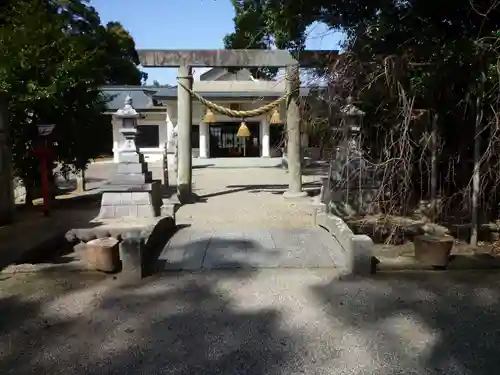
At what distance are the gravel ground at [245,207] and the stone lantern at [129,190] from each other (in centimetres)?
A: 71

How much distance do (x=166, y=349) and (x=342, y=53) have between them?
4841 millimetres

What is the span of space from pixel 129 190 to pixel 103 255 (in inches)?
155

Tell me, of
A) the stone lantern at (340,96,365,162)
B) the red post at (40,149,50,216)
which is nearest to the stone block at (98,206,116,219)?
the red post at (40,149,50,216)

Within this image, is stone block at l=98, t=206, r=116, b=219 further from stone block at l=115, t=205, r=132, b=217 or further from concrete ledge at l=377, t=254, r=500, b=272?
concrete ledge at l=377, t=254, r=500, b=272

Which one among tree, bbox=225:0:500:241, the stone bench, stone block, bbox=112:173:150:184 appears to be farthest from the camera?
stone block, bbox=112:173:150:184

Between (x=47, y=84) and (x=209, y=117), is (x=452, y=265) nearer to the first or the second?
(x=47, y=84)

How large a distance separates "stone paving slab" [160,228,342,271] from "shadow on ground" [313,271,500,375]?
87 centimetres

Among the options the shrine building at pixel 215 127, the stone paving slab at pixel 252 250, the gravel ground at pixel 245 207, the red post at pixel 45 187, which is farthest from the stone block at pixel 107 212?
the shrine building at pixel 215 127

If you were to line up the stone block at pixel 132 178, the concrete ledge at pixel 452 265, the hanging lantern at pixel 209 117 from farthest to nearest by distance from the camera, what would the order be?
the hanging lantern at pixel 209 117 < the stone block at pixel 132 178 < the concrete ledge at pixel 452 265

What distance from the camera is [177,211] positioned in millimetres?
9508

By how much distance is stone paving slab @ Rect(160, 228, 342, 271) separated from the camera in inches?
218

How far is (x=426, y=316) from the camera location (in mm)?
4035

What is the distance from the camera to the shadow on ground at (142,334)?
129 inches

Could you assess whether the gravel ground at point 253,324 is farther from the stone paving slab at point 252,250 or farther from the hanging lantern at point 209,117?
the hanging lantern at point 209,117
